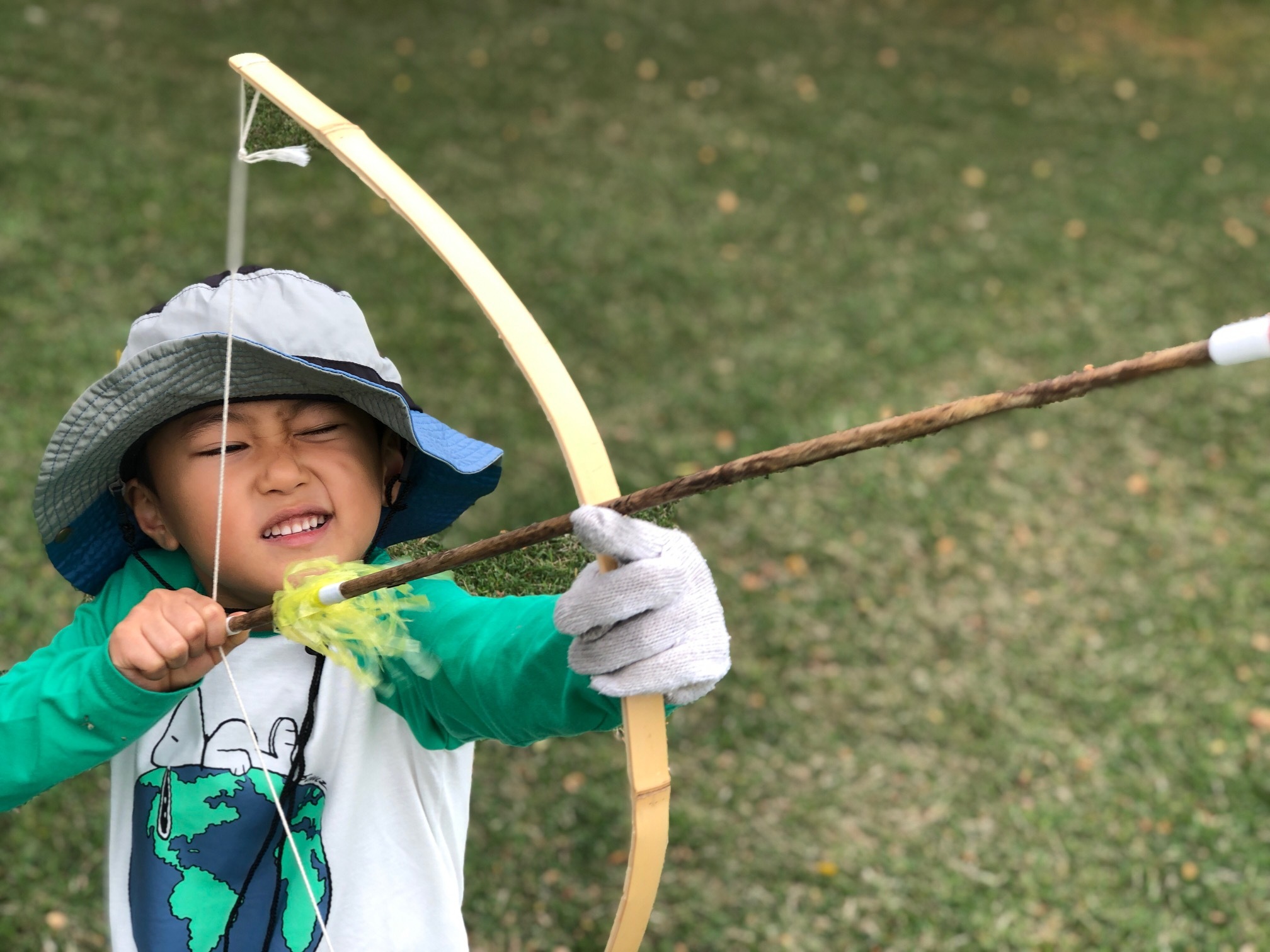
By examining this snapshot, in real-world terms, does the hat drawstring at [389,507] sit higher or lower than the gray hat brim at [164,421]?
lower

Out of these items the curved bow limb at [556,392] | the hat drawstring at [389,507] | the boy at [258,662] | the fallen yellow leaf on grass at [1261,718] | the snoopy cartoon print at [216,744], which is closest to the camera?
the curved bow limb at [556,392]

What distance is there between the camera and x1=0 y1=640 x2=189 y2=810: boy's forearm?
138 centimetres

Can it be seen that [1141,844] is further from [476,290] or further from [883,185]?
[883,185]

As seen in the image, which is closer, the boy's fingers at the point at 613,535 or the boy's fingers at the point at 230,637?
the boy's fingers at the point at 613,535

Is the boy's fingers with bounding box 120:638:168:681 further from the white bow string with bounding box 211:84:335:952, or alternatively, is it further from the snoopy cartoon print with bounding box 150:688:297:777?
the snoopy cartoon print with bounding box 150:688:297:777

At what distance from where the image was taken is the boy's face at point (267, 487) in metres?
1.49

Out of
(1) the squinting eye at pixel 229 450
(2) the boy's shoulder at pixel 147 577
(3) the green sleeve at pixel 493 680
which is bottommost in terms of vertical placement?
(3) the green sleeve at pixel 493 680

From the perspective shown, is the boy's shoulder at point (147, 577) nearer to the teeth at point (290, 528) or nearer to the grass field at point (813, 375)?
the teeth at point (290, 528)

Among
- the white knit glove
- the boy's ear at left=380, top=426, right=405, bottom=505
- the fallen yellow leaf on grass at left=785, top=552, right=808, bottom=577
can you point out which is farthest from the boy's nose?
the fallen yellow leaf on grass at left=785, top=552, right=808, bottom=577

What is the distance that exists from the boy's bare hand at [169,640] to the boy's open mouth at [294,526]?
141 millimetres

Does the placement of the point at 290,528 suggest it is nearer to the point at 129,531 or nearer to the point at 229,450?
the point at 229,450

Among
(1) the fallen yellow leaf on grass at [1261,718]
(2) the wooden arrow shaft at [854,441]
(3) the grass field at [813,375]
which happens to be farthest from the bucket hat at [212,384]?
(1) the fallen yellow leaf on grass at [1261,718]

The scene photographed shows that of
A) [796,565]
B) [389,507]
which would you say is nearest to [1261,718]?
[796,565]

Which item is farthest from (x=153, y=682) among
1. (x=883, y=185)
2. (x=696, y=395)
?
(x=883, y=185)
